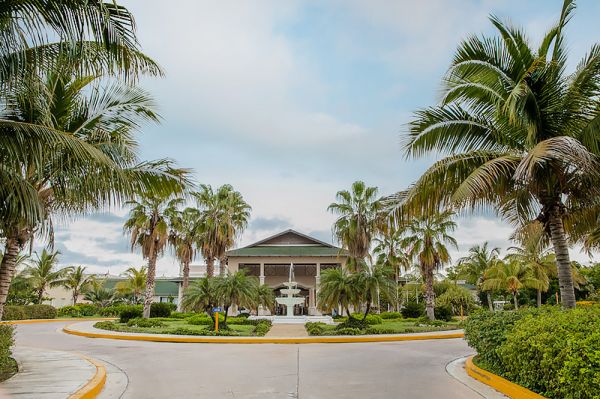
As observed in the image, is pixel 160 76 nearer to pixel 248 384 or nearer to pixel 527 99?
pixel 248 384

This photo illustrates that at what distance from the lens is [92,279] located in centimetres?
4922

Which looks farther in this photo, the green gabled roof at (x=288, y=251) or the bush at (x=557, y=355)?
the green gabled roof at (x=288, y=251)

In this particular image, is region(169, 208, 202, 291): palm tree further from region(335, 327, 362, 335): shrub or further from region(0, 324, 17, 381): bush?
region(0, 324, 17, 381): bush

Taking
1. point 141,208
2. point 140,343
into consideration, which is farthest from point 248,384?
point 141,208

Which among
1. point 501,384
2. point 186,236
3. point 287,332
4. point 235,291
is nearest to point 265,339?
point 235,291

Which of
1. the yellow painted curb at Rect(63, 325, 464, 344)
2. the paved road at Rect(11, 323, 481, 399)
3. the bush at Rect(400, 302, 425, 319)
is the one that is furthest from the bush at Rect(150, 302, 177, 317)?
the bush at Rect(400, 302, 425, 319)

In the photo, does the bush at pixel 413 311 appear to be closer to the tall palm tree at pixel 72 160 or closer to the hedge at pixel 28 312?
the tall palm tree at pixel 72 160

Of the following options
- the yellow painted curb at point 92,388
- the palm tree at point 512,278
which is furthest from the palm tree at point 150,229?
the palm tree at point 512,278

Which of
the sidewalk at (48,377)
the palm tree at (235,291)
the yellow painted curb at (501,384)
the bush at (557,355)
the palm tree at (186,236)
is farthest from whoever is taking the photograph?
the palm tree at (186,236)

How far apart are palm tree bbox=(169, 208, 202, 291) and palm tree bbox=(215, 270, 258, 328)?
1098 cm

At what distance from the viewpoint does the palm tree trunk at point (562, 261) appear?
9703 millimetres

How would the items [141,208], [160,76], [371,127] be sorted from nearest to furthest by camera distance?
1. [160,76]
2. [371,127]
3. [141,208]

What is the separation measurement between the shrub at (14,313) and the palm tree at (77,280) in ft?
36.2

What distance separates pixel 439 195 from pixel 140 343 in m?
13.3
